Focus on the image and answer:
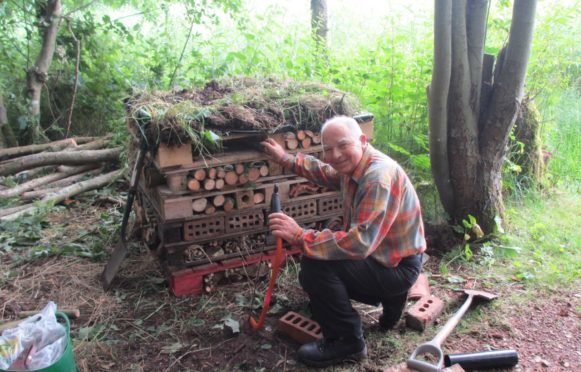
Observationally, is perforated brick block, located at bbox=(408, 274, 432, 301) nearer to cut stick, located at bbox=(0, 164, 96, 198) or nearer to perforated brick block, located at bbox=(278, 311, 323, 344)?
perforated brick block, located at bbox=(278, 311, 323, 344)

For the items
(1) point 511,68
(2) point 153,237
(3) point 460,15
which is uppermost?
(3) point 460,15

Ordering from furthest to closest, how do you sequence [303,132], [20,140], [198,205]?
[20,140] → [303,132] → [198,205]

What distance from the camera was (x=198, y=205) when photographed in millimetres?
3426

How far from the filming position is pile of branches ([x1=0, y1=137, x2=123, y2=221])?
5504 mm

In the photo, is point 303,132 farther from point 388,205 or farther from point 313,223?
point 388,205

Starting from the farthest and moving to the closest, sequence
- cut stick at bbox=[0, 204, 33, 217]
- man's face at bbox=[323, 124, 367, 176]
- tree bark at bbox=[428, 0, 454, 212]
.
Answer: cut stick at bbox=[0, 204, 33, 217] → tree bark at bbox=[428, 0, 454, 212] → man's face at bbox=[323, 124, 367, 176]

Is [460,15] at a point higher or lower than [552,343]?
higher

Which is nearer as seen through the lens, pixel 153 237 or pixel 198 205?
pixel 198 205

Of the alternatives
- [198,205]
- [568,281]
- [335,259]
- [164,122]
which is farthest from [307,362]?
[568,281]

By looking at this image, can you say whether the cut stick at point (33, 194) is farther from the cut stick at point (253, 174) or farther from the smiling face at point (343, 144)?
the smiling face at point (343, 144)

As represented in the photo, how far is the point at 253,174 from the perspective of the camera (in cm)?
355

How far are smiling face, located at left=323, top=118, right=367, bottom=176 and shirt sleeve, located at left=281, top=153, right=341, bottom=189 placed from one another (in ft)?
1.69

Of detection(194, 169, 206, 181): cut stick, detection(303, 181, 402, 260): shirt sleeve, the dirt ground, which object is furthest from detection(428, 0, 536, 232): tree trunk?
detection(194, 169, 206, 181): cut stick

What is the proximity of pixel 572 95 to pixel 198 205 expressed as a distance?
636cm
